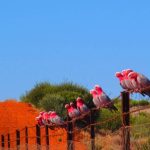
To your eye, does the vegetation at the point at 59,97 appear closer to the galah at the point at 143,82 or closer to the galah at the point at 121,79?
the galah at the point at 121,79

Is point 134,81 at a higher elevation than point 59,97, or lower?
lower

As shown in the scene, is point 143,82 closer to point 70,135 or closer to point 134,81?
point 134,81

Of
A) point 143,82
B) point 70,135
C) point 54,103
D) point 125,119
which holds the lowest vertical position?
point 125,119

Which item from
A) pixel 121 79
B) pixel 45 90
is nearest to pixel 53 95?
pixel 45 90

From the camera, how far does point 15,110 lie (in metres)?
47.2

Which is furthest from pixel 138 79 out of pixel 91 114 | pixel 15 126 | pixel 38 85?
pixel 38 85

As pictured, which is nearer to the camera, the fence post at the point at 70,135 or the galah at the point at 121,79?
the galah at the point at 121,79

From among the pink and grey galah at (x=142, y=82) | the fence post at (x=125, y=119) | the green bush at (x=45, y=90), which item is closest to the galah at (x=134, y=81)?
the pink and grey galah at (x=142, y=82)

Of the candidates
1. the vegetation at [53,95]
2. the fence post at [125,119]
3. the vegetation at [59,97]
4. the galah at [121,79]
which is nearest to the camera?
the fence post at [125,119]

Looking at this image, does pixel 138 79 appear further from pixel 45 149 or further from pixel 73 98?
pixel 73 98

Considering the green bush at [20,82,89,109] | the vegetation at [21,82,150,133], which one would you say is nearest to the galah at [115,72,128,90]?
the vegetation at [21,82,150,133]

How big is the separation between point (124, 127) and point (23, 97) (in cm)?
4290

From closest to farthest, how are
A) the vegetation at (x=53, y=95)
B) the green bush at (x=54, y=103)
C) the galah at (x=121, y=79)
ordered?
the galah at (x=121, y=79) → the green bush at (x=54, y=103) → the vegetation at (x=53, y=95)

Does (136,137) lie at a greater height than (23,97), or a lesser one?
lesser
